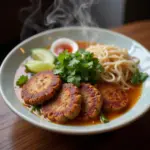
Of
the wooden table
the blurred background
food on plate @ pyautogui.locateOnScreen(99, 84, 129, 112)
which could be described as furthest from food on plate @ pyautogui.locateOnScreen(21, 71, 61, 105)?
the blurred background

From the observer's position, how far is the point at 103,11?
3.28 m

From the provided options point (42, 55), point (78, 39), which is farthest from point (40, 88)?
point (78, 39)

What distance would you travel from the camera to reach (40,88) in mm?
1348

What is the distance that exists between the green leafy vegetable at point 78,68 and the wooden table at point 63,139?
29 centimetres

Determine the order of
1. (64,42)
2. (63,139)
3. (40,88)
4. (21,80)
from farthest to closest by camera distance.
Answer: (64,42), (21,80), (40,88), (63,139)

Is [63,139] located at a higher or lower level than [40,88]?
lower

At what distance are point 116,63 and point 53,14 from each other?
702 mm

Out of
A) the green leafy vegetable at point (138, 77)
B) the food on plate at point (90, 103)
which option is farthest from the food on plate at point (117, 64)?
the food on plate at point (90, 103)

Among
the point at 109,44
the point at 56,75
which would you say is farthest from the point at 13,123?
the point at 109,44

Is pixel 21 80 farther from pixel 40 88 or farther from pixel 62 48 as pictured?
pixel 62 48

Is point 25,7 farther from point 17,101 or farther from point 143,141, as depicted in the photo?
point 143,141

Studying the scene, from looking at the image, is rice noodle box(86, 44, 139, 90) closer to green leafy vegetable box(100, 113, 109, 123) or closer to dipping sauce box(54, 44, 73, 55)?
dipping sauce box(54, 44, 73, 55)

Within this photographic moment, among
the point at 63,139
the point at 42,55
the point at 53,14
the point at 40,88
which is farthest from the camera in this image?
the point at 53,14

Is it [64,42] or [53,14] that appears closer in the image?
[64,42]
